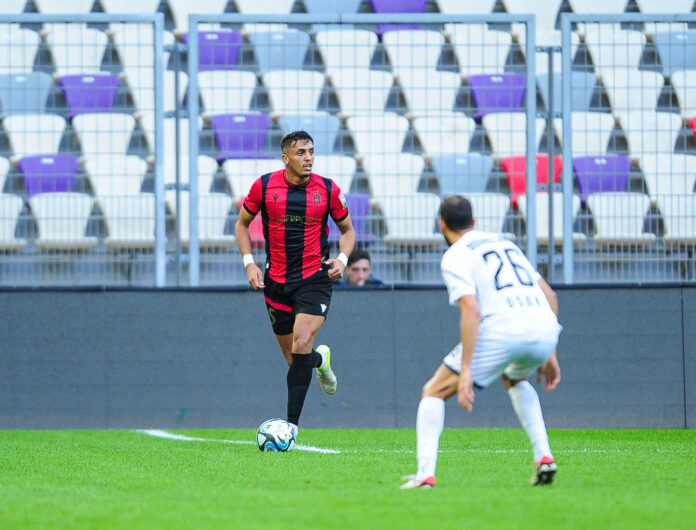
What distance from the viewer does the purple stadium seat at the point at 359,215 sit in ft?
34.3

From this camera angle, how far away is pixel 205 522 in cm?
406

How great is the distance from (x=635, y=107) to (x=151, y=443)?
5209 millimetres

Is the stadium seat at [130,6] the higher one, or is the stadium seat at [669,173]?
the stadium seat at [130,6]

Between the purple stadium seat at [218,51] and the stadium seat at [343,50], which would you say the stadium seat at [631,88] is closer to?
the stadium seat at [343,50]

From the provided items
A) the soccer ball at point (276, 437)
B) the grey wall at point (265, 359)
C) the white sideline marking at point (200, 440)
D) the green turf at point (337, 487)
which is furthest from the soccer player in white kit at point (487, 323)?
the grey wall at point (265, 359)

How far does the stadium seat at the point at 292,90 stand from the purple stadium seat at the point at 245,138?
0.61 ft

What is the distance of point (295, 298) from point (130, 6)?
6.44 meters

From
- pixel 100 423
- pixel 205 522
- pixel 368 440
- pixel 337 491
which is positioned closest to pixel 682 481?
pixel 337 491

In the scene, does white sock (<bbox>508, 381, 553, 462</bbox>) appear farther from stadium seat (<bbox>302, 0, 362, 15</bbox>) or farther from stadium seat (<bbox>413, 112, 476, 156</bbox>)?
stadium seat (<bbox>302, 0, 362, 15</bbox>)

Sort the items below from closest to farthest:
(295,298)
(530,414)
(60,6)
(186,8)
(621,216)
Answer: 1. (530,414)
2. (295,298)
3. (621,216)
4. (60,6)
5. (186,8)

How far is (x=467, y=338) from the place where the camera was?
484 cm

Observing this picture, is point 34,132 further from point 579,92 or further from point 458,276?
point 458,276

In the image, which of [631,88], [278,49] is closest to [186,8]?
[278,49]

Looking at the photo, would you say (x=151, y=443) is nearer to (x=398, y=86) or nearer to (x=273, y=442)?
(x=273, y=442)
